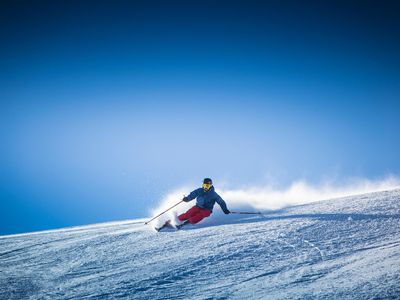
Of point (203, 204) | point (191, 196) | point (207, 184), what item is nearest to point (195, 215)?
point (203, 204)

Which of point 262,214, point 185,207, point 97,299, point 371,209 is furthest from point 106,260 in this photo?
point 371,209

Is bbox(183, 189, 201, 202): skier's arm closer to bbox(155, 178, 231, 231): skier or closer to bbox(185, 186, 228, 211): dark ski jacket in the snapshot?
bbox(155, 178, 231, 231): skier

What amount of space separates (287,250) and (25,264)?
6.41 meters

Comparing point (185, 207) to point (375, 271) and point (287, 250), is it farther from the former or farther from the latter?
point (375, 271)

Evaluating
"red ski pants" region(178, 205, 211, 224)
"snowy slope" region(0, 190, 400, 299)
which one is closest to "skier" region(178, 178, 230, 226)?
"red ski pants" region(178, 205, 211, 224)

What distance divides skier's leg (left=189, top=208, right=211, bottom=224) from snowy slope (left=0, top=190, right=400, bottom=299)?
2.02 feet

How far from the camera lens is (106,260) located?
24.2 ft

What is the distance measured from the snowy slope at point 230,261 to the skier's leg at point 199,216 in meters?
0.62

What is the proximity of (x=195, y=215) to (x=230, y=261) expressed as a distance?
4130 millimetres

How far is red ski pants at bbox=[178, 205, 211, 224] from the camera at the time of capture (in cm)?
1041

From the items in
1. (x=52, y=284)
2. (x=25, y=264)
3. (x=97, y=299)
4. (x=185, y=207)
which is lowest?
(x=97, y=299)

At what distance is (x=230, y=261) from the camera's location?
21.3ft

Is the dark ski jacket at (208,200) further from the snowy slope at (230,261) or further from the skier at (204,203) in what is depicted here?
the snowy slope at (230,261)

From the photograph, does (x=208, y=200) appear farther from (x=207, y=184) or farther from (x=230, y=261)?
(x=230, y=261)
